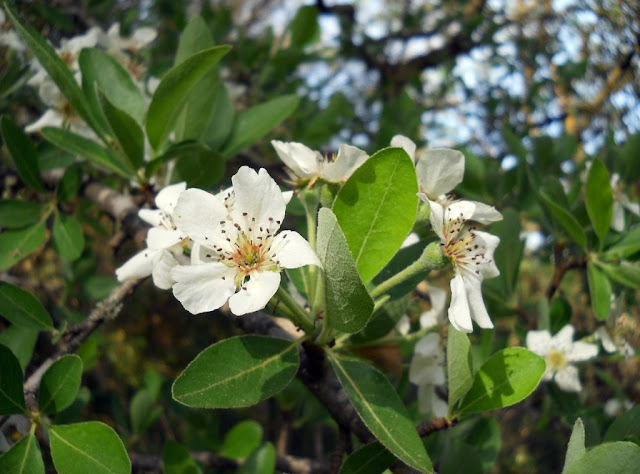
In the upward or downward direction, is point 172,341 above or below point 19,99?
below

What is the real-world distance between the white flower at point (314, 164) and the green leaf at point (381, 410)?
28 cm

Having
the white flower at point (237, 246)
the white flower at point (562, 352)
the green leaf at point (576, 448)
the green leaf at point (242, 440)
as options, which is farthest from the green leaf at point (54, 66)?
the white flower at point (562, 352)

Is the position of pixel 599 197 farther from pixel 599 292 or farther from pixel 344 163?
pixel 344 163

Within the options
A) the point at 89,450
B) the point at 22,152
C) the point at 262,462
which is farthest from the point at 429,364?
the point at 22,152

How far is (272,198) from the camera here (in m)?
0.88

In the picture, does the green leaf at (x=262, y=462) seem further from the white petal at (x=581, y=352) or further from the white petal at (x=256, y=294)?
the white petal at (x=581, y=352)

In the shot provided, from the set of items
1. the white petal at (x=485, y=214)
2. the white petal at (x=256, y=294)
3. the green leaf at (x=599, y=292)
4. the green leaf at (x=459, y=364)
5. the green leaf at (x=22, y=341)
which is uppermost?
the white petal at (x=256, y=294)

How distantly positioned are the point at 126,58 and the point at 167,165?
485 millimetres

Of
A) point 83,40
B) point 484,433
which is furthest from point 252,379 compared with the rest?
point 83,40

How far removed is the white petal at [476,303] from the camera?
94cm

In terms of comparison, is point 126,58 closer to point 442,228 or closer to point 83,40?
point 83,40

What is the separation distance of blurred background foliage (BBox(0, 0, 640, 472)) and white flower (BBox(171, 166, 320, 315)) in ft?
0.60

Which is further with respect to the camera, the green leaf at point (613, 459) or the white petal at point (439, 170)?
the white petal at point (439, 170)

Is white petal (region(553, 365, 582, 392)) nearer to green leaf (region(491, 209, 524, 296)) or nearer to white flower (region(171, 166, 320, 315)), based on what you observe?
green leaf (region(491, 209, 524, 296))
